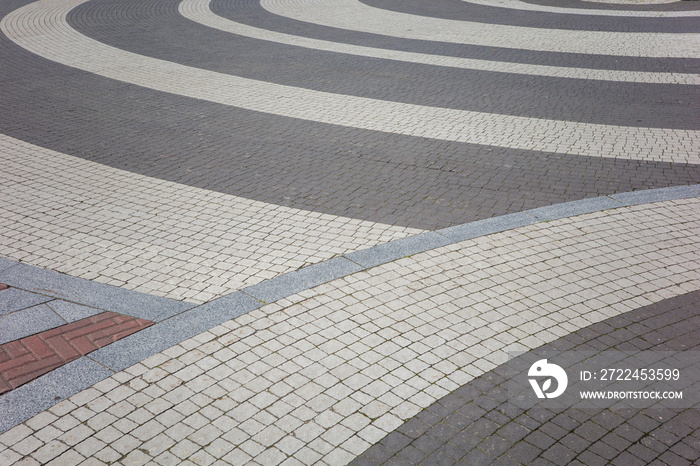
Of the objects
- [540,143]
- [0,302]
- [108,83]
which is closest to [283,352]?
[0,302]

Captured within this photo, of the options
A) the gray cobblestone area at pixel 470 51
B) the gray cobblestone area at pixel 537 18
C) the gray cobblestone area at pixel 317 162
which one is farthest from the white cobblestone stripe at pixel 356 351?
the gray cobblestone area at pixel 537 18

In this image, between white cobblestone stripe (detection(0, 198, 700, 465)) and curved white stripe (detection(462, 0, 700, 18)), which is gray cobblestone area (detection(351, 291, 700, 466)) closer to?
white cobblestone stripe (detection(0, 198, 700, 465))

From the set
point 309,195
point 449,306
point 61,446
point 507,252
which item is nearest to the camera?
point 61,446

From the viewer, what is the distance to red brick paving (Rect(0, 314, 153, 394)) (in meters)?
4.74

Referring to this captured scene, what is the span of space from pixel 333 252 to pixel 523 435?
275 cm

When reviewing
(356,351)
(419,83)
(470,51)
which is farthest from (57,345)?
(470,51)

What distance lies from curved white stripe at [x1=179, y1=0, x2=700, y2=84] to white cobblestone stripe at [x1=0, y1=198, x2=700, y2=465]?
668 cm

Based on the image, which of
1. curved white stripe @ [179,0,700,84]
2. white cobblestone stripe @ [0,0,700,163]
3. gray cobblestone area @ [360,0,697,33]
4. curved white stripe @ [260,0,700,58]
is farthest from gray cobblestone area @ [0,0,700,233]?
gray cobblestone area @ [360,0,697,33]

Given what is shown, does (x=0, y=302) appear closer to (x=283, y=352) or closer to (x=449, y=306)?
(x=283, y=352)

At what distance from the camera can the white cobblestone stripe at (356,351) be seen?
4152 mm

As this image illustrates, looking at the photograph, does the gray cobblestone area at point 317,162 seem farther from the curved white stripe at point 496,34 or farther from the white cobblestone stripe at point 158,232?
the curved white stripe at point 496,34

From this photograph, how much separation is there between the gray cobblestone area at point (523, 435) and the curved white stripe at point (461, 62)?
373 inches

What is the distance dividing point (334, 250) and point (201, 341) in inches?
71.5

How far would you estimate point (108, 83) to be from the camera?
11.7 metres
